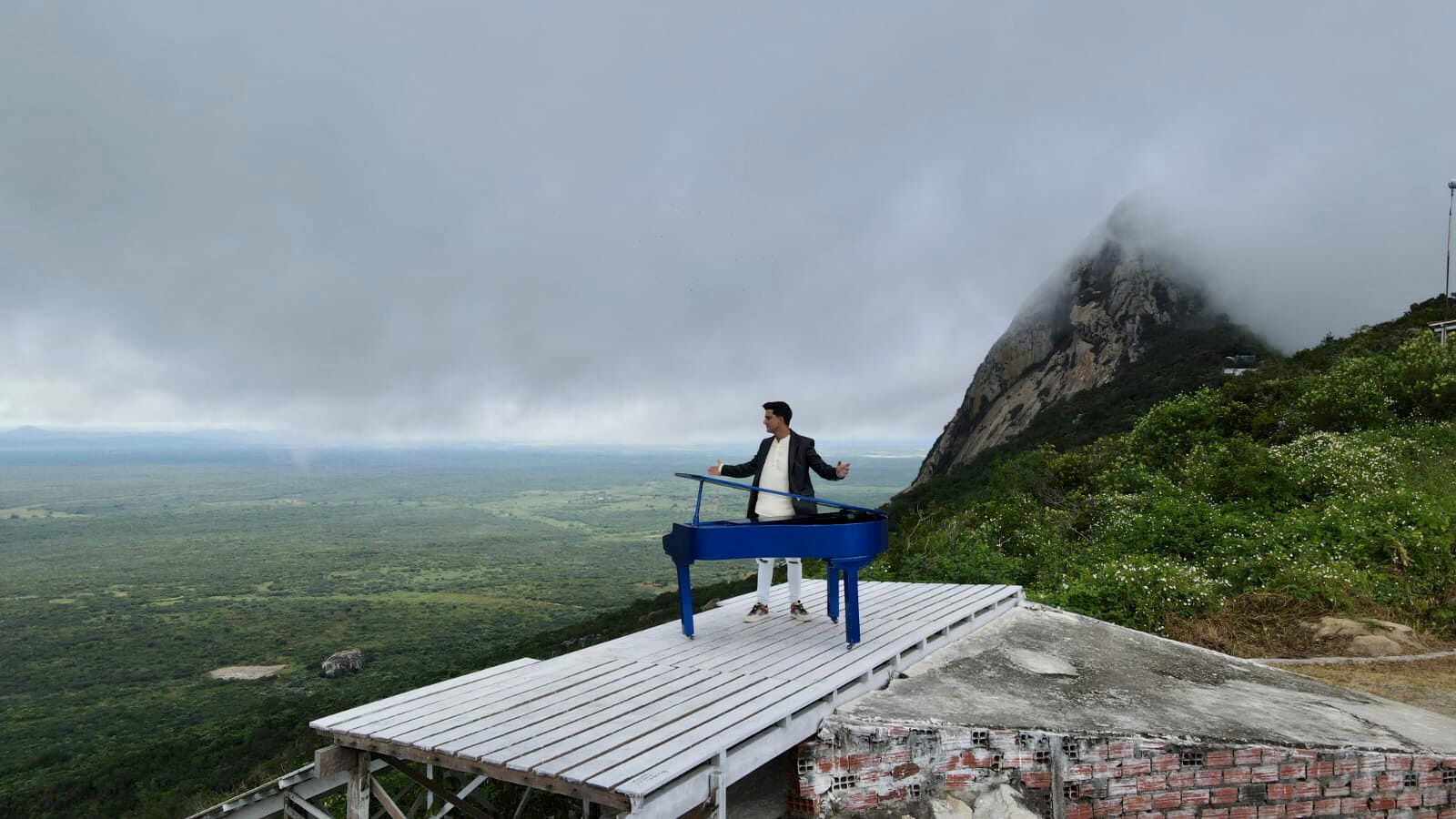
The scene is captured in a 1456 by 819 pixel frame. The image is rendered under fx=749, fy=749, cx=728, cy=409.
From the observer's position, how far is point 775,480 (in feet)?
19.1

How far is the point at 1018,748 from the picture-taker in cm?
425

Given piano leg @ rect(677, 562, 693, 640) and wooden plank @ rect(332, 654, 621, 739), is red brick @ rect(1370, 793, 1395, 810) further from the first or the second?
wooden plank @ rect(332, 654, 621, 739)

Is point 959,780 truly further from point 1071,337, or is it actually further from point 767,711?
point 1071,337

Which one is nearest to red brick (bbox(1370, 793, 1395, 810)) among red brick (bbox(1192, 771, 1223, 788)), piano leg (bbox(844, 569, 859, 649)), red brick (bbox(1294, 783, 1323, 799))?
red brick (bbox(1294, 783, 1323, 799))

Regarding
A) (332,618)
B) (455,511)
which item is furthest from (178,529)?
(332,618)

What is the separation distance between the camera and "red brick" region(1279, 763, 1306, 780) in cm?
429

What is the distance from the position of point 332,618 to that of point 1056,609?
76.2 metres

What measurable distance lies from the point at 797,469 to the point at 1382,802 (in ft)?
13.1

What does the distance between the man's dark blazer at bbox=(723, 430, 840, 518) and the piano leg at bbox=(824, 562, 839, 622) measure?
539 millimetres

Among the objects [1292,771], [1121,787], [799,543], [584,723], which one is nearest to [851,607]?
[799,543]

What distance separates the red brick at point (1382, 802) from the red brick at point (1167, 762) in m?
1.18

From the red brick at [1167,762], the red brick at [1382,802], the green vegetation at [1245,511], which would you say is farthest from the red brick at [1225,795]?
the green vegetation at [1245,511]

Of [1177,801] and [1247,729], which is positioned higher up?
[1247,729]

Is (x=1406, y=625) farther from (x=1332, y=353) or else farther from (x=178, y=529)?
(x=178, y=529)
